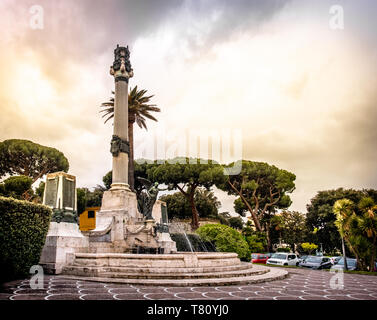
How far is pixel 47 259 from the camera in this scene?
10.8 metres

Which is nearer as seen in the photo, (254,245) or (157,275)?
(157,275)

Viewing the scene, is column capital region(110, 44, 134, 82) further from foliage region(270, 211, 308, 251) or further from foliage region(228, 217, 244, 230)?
foliage region(228, 217, 244, 230)

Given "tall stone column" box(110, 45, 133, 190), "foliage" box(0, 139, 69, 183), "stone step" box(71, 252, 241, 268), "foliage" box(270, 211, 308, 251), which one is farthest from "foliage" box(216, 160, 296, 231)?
"stone step" box(71, 252, 241, 268)

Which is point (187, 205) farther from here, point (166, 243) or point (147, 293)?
point (147, 293)

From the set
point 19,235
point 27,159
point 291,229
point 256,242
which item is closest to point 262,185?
point 256,242

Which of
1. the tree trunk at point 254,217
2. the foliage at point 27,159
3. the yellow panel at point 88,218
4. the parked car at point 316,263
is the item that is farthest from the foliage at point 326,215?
the foliage at point 27,159

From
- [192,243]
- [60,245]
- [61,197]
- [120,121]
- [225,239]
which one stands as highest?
[120,121]

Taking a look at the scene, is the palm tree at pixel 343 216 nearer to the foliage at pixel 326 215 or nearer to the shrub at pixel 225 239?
the shrub at pixel 225 239

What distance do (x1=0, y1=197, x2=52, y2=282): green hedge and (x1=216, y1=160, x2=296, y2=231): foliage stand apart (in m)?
30.6

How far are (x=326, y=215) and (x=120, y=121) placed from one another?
31.1 meters

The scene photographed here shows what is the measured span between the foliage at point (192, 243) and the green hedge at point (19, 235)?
39.5ft

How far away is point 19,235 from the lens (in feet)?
29.0
